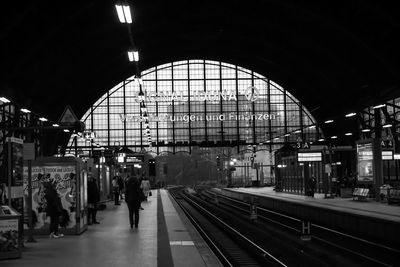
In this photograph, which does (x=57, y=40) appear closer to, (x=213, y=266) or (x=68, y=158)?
(x=68, y=158)

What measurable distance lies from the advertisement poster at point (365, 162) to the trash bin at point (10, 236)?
24.4 metres

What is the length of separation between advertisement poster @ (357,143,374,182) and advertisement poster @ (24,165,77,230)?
20.7 meters

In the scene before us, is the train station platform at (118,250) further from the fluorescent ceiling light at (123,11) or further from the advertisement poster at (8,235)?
the fluorescent ceiling light at (123,11)

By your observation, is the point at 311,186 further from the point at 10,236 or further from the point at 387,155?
the point at 10,236

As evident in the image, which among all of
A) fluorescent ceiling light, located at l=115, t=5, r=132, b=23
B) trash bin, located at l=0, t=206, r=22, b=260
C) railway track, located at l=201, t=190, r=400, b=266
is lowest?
railway track, located at l=201, t=190, r=400, b=266

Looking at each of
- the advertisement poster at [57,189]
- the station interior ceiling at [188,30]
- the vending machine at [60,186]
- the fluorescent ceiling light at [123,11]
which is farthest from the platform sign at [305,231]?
the station interior ceiling at [188,30]

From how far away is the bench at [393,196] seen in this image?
97.7 feet

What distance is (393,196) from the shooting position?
3011 cm

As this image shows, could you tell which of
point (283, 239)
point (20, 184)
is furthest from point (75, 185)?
point (283, 239)

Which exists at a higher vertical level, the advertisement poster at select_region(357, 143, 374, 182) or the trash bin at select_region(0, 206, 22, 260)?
the advertisement poster at select_region(357, 143, 374, 182)

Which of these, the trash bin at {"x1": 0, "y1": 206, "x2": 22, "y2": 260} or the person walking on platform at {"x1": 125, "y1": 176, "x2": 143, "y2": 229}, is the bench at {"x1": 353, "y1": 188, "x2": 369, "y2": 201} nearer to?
the person walking on platform at {"x1": 125, "y1": 176, "x2": 143, "y2": 229}

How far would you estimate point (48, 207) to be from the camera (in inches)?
632

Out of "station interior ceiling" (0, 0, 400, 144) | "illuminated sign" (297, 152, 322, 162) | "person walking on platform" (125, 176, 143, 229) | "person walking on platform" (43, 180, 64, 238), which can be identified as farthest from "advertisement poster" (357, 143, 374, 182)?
"person walking on platform" (43, 180, 64, 238)

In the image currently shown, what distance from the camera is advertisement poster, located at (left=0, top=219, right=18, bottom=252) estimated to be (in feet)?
41.4
